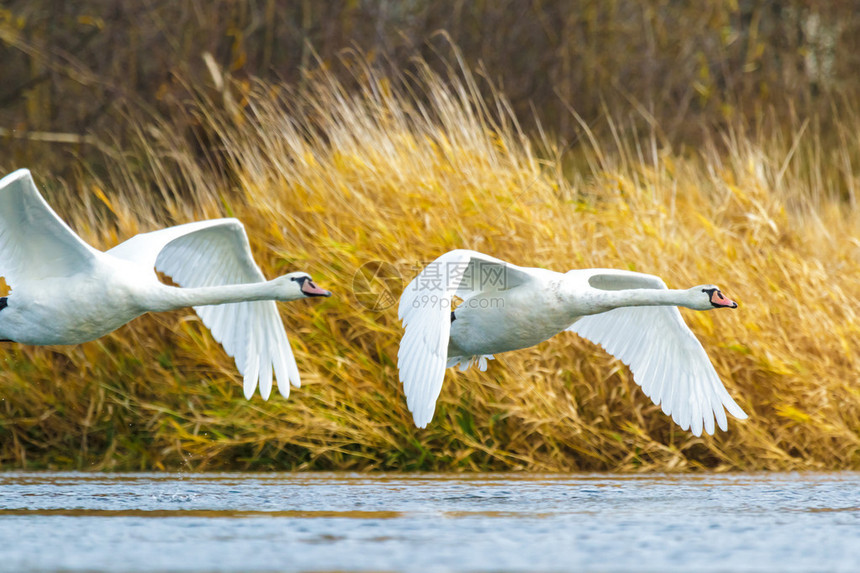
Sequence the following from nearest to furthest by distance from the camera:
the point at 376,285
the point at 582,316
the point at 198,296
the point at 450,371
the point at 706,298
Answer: the point at 198,296
the point at 706,298
the point at 582,316
the point at 450,371
the point at 376,285

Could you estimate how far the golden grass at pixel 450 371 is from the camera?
308 inches

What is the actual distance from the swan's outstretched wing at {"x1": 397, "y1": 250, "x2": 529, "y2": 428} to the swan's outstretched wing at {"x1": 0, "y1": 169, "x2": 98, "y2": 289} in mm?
1779

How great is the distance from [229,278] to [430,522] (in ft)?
8.87

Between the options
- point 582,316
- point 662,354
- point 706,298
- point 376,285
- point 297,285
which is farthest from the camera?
point 376,285

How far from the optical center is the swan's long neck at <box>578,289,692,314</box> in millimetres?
6715

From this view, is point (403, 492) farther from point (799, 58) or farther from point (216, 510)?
point (799, 58)

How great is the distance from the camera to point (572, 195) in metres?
9.69

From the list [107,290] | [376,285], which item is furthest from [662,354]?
[107,290]

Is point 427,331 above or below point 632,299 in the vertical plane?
below

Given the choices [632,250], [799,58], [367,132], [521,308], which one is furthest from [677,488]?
[799,58]

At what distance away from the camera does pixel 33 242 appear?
686 centimetres

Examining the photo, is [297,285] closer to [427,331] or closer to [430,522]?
[427,331]

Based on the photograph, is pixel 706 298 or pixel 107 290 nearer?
pixel 107 290

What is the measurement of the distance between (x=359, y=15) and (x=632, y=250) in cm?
724
